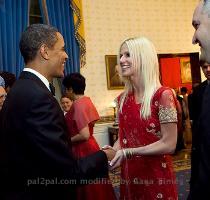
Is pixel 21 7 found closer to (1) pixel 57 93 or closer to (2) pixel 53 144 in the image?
(1) pixel 57 93

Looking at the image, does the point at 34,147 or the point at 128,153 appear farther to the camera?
the point at 128,153

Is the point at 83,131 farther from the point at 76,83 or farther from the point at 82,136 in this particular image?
the point at 76,83

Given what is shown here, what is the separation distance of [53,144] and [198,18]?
95cm

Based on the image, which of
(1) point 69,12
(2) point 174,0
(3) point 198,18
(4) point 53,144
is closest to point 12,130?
(4) point 53,144

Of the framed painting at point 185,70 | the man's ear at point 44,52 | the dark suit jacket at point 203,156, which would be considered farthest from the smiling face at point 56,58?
the framed painting at point 185,70

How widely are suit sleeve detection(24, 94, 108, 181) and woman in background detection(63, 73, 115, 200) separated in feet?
5.67

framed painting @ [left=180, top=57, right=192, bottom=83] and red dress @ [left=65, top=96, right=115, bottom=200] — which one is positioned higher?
framed painting @ [left=180, top=57, right=192, bottom=83]

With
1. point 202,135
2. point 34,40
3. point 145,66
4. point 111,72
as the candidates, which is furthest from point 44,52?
Answer: point 111,72

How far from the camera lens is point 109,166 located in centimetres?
235

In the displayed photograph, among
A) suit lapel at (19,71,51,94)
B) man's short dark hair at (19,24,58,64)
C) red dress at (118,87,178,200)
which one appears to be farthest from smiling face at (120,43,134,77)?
suit lapel at (19,71,51,94)

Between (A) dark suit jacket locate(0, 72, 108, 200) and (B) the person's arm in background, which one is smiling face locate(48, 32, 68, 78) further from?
(B) the person's arm in background

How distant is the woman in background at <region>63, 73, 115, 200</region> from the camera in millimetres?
3631

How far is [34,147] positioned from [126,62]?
971 mm

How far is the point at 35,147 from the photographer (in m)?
1.86
